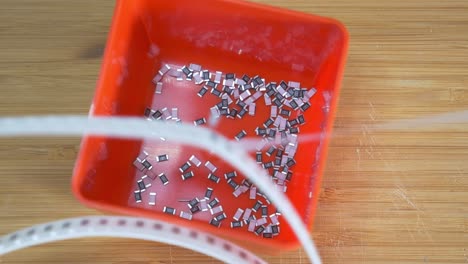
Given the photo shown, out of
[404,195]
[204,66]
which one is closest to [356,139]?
[404,195]

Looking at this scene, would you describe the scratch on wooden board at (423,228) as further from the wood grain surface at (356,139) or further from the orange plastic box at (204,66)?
the orange plastic box at (204,66)

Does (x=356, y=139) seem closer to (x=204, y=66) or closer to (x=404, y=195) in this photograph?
(x=404, y=195)

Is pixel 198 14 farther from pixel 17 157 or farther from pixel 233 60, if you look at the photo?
pixel 17 157

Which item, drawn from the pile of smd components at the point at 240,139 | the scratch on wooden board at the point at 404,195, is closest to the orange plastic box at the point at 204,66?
the pile of smd components at the point at 240,139

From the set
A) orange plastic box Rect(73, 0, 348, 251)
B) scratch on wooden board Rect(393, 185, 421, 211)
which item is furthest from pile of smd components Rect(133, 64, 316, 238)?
scratch on wooden board Rect(393, 185, 421, 211)

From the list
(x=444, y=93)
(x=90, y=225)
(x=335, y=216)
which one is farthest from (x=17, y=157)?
(x=444, y=93)

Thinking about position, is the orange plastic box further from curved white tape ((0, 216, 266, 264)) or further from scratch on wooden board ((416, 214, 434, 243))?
scratch on wooden board ((416, 214, 434, 243))
